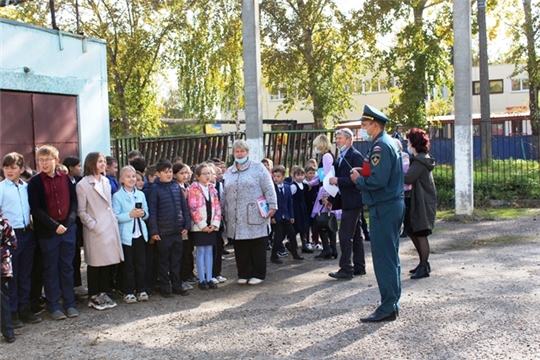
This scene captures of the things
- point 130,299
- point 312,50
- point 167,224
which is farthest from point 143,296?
point 312,50

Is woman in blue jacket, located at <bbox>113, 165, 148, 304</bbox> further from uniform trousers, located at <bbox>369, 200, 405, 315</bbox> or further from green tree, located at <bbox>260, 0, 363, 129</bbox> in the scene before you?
green tree, located at <bbox>260, 0, 363, 129</bbox>

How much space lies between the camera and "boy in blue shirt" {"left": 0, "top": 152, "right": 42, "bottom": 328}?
6480mm

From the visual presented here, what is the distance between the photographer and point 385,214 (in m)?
6.16

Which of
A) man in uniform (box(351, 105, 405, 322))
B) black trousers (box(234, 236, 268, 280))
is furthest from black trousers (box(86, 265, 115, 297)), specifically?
man in uniform (box(351, 105, 405, 322))

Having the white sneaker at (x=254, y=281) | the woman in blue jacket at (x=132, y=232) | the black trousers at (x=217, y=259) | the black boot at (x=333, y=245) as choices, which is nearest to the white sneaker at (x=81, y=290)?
the woman in blue jacket at (x=132, y=232)

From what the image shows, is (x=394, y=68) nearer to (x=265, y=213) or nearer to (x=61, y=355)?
(x=265, y=213)

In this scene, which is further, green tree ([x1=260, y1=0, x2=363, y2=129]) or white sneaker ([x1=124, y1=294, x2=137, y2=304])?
green tree ([x1=260, y1=0, x2=363, y2=129])

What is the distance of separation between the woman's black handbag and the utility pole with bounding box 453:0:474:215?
4.52 m

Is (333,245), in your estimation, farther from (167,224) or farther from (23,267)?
(23,267)

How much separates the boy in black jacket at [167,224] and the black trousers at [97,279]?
67cm

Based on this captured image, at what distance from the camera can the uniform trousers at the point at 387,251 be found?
20.0 ft

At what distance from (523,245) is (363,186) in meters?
5.10

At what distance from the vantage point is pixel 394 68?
2355 cm

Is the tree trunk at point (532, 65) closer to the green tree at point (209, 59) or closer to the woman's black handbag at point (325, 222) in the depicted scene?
the green tree at point (209, 59)
